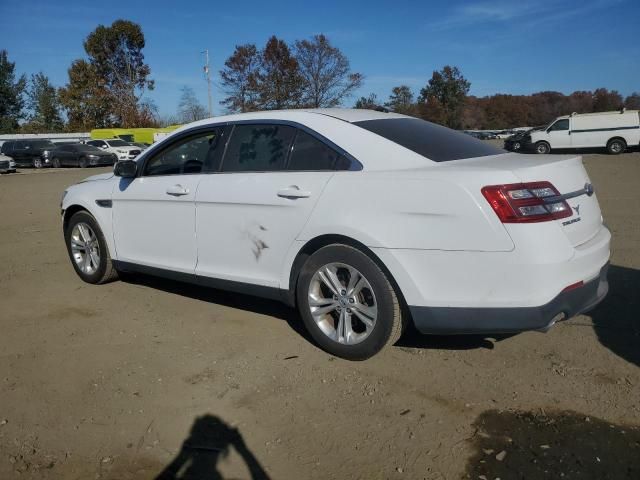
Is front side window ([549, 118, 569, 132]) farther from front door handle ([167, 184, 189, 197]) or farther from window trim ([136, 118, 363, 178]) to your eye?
front door handle ([167, 184, 189, 197])

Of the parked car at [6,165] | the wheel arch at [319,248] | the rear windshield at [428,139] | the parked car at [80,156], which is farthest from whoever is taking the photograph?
the parked car at [80,156]

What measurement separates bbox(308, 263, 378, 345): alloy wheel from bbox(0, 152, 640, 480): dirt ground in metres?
0.21

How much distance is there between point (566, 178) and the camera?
11.0ft

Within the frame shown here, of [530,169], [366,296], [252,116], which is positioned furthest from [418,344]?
[252,116]

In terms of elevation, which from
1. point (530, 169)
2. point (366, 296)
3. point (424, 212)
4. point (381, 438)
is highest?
point (530, 169)

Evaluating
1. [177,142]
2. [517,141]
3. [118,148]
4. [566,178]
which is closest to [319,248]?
[566,178]

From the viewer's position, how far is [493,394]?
3.21 m

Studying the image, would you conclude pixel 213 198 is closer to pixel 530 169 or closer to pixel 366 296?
pixel 366 296

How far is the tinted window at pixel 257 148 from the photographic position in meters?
4.00

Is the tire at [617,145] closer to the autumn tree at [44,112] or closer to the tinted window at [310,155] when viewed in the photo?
the tinted window at [310,155]

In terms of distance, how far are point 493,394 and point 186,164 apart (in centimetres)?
291

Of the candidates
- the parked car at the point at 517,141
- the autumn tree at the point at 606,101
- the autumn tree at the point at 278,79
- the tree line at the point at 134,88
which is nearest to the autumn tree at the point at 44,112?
the tree line at the point at 134,88

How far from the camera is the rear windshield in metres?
3.68

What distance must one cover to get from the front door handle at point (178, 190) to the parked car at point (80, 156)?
28.6 meters
